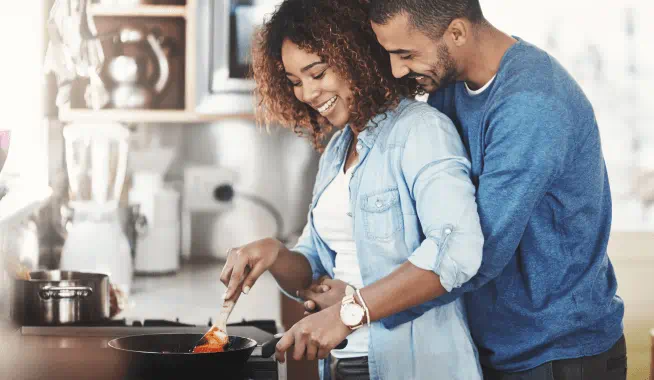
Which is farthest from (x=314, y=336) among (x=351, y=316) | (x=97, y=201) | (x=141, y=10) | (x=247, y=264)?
(x=141, y=10)

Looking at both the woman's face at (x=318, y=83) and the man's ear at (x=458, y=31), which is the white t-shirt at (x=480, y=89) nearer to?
the man's ear at (x=458, y=31)

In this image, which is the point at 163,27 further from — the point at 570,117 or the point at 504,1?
the point at 570,117

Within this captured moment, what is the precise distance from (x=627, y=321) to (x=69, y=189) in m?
2.47

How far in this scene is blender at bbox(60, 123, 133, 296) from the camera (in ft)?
8.45

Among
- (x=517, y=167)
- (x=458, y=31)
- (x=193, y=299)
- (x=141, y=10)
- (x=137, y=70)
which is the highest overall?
(x=141, y=10)

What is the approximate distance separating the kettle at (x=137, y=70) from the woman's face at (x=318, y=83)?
1708 mm

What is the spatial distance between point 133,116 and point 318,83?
1730 millimetres

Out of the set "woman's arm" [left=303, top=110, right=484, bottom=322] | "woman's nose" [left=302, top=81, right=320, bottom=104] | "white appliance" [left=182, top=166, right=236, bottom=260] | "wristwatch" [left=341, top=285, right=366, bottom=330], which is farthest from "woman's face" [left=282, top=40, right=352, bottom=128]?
"white appliance" [left=182, top=166, right=236, bottom=260]

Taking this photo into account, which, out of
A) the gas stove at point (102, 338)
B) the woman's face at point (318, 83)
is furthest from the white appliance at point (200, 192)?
the woman's face at point (318, 83)

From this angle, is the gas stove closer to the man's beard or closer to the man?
the man

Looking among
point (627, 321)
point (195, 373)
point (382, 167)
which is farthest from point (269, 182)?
point (195, 373)

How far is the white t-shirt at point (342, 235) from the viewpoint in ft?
4.73

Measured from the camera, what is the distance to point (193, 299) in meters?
2.54

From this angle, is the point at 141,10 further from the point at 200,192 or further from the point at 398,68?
the point at 398,68
